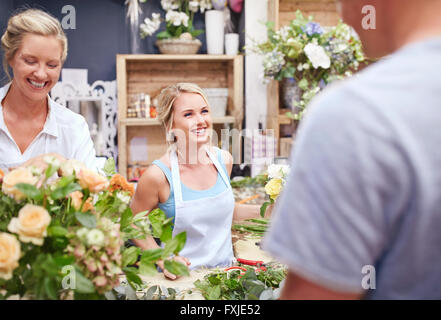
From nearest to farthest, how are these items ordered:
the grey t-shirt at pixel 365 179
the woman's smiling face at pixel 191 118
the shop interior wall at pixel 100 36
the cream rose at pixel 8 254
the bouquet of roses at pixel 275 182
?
1. the grey t-shirt at pixel 365 179
2. the cream rose at pixel 8 254
3. the bouquet of roses at pixel 275 182
4. the woman's smiling face at pixel 191 118
5. the shop interior wall at pixel 100 36

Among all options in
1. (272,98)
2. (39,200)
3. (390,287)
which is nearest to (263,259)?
(39,200)

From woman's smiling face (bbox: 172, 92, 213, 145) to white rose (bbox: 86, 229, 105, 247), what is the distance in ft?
3.68

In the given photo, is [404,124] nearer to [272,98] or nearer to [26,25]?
[26,25]

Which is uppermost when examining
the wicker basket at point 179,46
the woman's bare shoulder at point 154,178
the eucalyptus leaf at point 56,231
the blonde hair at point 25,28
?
the wicker basket at point 179,46

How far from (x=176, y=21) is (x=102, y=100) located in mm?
859

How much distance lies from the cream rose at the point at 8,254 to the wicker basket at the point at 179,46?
2896mm

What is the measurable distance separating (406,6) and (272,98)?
10.1 feet

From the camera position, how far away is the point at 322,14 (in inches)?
145

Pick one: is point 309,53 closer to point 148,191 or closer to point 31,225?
point 148,191

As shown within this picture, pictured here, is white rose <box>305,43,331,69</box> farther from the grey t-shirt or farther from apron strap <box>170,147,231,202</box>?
the grey t-shirt

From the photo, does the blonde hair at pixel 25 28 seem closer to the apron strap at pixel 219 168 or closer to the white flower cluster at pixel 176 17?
the apron strap at pixel 219 168

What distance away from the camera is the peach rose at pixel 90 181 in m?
0.82

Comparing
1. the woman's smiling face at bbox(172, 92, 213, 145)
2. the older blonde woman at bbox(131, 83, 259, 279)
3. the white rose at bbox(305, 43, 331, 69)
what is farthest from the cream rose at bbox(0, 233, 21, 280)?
the white rose at bbox(305, 43, 331, 69)

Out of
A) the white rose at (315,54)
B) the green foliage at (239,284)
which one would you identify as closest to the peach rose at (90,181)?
the green foliage at (239,284)
